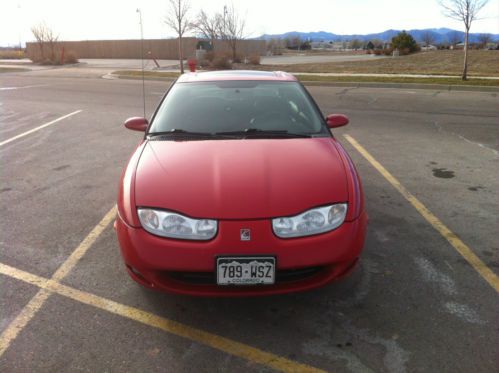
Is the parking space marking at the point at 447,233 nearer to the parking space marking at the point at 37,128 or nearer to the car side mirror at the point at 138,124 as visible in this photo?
the car side mirror at the point at 138,124

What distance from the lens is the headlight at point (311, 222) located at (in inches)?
104

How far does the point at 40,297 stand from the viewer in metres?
3.13

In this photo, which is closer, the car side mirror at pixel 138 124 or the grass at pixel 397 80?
the car side mirror at pixel 138 124

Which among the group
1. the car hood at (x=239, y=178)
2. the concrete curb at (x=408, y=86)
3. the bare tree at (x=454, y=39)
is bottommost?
the car hood at (x=239, y=178)

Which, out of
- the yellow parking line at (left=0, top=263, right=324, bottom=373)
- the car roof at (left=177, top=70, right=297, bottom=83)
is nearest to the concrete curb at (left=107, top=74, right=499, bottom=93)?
the car roof at (left=177, top=70, right=297, bottom=83)

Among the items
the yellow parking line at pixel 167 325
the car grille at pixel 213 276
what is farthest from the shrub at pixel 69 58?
the car grille at pixel 213 276

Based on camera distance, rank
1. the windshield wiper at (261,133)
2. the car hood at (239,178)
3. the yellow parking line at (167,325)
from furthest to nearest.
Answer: the windshield wiper at (261,133) < the car hood at (239,178) < the yellow parking line at (167,325)

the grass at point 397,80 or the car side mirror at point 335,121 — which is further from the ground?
the grass at point 397,80


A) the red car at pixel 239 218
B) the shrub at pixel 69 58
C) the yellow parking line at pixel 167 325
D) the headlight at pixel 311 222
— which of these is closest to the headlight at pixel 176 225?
the red car at pixel 239 218

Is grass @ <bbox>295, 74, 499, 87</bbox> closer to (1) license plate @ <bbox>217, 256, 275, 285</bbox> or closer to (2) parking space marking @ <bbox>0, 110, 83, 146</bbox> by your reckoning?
(2) parking space marking @ <bbox>0, 110, 83, 146</bbox>

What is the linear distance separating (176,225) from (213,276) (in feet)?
1.19

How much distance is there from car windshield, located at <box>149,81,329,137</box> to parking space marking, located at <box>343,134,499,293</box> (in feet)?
4.72

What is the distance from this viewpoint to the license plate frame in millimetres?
2578

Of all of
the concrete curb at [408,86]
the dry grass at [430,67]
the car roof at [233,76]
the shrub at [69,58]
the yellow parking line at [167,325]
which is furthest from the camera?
the shrub at [69,58]
